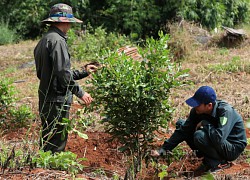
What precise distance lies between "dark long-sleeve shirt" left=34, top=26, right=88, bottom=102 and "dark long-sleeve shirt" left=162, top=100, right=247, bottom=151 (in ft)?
4.08

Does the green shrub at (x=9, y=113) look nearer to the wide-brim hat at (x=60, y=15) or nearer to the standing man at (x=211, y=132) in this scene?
the wide-brim hat at (x=60, y=15)

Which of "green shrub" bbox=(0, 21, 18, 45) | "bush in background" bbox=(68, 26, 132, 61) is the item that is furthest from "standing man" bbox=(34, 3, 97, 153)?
"green shrub" bbox=(0, 21, 18, 45)

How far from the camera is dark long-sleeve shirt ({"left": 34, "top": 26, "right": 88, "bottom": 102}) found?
4.48 metres

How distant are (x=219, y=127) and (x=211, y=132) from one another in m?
0.10

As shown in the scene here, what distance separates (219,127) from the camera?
15.3 ft

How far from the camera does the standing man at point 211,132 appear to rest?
4.69 metres

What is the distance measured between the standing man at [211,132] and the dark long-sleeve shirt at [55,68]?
1.12m

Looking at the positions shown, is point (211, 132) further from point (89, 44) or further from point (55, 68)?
point (89, 44)

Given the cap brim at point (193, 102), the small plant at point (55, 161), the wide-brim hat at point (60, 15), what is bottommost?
the small plant at point (55, 161)

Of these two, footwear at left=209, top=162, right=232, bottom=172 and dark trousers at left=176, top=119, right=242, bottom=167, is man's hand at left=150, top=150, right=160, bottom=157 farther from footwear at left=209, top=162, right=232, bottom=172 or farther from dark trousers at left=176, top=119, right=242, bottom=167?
footwear at left=209, top=162, right=232, bottom=172

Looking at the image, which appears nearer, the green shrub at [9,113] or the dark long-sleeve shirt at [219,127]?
the dark long-sleeve shirt at [219,127]

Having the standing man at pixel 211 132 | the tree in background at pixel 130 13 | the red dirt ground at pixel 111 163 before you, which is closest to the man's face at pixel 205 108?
the standing man at pixel 211 132

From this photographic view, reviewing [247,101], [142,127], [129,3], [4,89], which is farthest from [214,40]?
Result: [142,127]

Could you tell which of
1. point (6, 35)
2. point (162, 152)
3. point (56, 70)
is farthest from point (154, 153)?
point (6, 35)
